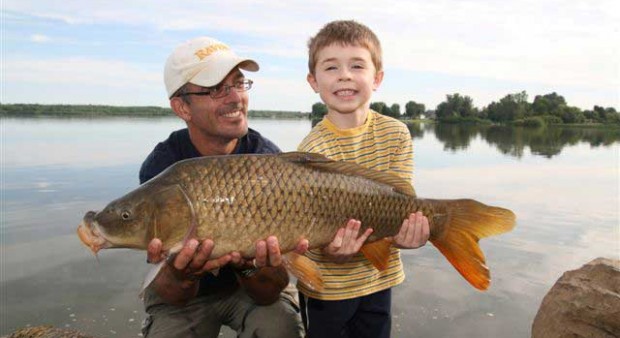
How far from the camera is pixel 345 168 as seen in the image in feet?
7.35

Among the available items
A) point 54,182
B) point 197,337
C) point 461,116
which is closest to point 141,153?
point 54,182

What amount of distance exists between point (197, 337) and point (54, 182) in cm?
878

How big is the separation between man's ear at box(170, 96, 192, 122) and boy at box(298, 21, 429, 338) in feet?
2.44

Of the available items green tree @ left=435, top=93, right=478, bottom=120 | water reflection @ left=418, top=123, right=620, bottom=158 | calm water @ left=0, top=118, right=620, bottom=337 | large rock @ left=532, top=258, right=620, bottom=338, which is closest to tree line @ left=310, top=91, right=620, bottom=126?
green tree @ left=435, top=93, right=478, bottom=120

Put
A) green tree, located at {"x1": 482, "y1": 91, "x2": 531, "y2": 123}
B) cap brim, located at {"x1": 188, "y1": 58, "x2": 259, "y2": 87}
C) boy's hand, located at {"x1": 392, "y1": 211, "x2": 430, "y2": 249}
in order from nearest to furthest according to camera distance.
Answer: boy's hand, located at {"x1": 392, "y1": 211, "x2": 430, "y2": 249}
cap brim, located at {"x1": 188, "y1": 58, "x2": 259, "y2": 87}
green tree, located at {"x1": 482, "y1": 91, "x2": 531, "y2": 123}

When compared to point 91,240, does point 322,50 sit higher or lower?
higher

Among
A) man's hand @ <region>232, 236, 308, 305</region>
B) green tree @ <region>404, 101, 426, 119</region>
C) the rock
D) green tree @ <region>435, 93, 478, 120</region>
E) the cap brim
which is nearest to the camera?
man's hand @ <region>232, 236, 308, 305</region>

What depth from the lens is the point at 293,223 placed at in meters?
2.04

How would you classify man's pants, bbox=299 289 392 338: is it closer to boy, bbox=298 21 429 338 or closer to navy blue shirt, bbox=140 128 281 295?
boy, bbox=298 21 429 338

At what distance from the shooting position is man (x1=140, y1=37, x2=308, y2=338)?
273 centimetres

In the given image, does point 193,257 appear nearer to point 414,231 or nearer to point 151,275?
point 151,275

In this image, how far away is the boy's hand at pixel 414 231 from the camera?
7.45 feet

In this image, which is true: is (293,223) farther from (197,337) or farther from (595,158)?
(595,158)

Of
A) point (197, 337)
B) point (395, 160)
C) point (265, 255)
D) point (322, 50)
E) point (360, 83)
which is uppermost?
point (322, 50)
